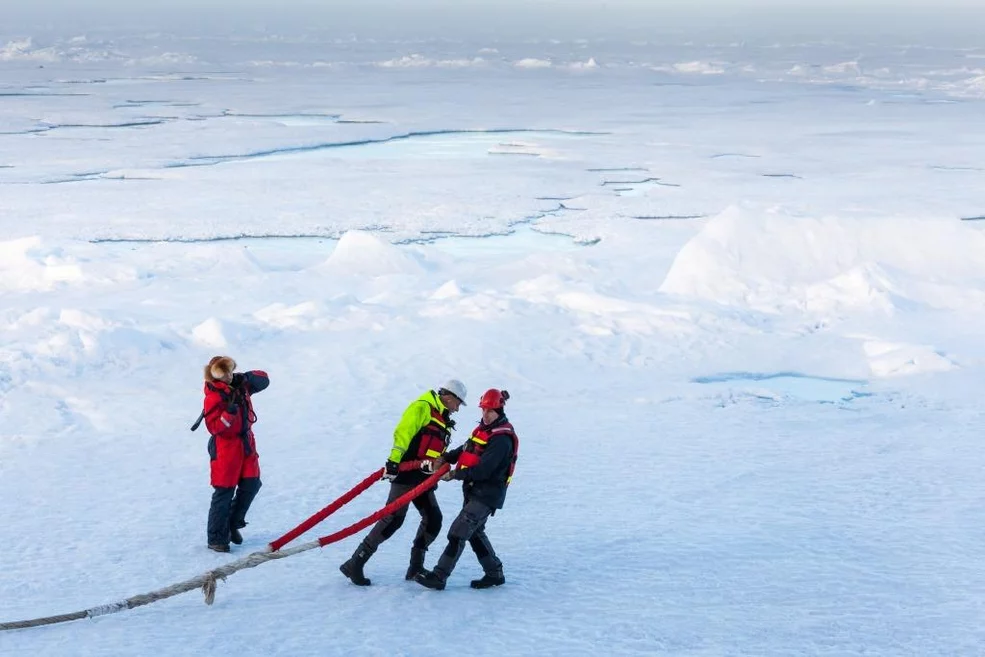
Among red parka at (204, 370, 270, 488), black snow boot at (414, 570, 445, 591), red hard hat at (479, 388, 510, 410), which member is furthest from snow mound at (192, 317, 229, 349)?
red hard hat at (479, 388, 510, 410)

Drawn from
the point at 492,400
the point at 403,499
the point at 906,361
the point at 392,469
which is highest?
the point at 492,400

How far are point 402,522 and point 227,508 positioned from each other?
82cm

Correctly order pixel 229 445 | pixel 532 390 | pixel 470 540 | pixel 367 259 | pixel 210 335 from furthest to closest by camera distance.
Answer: pixel 367 259 < pixel 210 335 < pixel 532 390 < pixel 229 445 < pixel 470 540

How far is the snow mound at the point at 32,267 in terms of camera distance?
1134cm

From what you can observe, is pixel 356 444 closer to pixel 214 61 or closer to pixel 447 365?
pixel 447 365

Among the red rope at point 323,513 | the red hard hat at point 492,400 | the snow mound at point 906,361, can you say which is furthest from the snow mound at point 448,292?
the red hard hat at point 492,400

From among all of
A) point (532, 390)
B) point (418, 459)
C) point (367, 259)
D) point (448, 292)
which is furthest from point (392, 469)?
point (367, 259)

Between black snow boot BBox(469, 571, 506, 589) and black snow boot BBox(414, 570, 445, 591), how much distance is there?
0.14 metres

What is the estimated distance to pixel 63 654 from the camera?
3.96m

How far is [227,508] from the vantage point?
5.00 metres

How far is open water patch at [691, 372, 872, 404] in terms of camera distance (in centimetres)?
834

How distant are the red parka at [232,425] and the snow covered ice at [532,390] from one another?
0.40 m

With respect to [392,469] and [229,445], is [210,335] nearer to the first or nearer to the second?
[229,445]

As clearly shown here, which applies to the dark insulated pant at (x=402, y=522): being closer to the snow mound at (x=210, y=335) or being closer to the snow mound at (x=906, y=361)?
the snow mound at (x=210, y=335)
